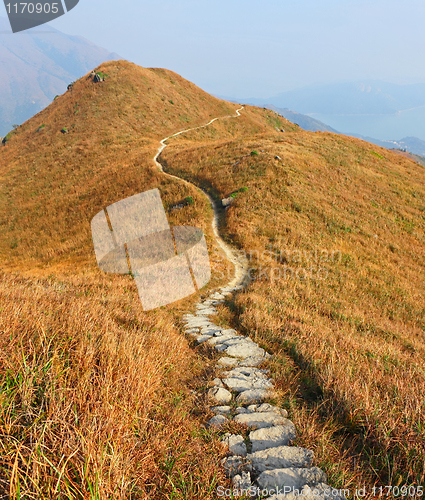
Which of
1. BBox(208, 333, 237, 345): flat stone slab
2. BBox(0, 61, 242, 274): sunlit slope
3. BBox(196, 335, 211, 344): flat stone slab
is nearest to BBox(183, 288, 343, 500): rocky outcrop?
BBox(208, 333, 237, 345): flat stone slab

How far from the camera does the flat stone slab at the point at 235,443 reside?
9.75 feet

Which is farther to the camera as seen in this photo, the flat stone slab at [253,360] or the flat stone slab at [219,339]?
the flat stone slab at [219,339]

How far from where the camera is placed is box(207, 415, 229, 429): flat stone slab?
10.9ft

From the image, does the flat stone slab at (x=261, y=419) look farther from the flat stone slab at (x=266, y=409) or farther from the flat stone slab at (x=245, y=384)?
the flat stone slab at (x=245, y=384)

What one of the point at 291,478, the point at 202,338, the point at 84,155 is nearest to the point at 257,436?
the point at 291,478

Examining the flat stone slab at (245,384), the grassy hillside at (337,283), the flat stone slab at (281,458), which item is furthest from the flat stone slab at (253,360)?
the flat stone slab at (281,458)

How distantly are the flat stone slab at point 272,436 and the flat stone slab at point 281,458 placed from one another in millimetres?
109

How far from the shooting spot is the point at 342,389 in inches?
155

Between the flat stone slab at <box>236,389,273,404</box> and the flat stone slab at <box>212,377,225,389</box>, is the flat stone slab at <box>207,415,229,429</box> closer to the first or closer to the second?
the flat stone slab at <box>236,389,273,404</box>

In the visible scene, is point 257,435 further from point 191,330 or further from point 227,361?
point 191,330

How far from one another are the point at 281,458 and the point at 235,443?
52cm

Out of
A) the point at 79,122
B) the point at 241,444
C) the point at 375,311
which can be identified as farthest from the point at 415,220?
the point at 79,122

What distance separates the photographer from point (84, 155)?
43469mm

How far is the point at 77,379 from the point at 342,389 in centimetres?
359
